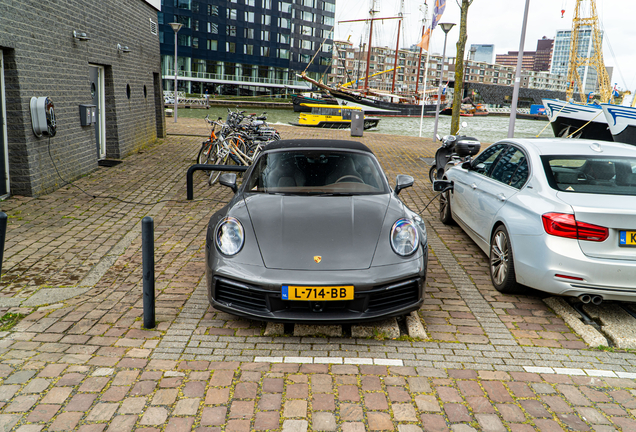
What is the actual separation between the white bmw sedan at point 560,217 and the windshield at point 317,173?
4.24 feet

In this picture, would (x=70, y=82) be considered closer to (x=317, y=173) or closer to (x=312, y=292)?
(x=317, y=173)

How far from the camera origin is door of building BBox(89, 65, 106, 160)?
37.6ft

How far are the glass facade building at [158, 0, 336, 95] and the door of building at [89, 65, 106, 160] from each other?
187 feet

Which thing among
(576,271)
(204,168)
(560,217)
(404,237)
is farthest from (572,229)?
(204,168)

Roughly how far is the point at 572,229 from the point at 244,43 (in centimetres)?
7519

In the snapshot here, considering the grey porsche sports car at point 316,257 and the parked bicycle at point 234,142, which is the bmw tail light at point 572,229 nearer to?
the grey porsche sports car at point 316,257

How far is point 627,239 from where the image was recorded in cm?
394

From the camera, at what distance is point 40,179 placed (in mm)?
8281

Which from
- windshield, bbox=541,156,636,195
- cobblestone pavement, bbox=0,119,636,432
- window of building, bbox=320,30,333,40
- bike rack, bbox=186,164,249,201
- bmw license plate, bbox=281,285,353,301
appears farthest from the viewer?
window of building, bbox=320,30,333,40

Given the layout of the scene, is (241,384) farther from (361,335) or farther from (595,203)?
(595,203)

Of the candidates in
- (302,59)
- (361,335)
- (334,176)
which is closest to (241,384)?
(361,335)

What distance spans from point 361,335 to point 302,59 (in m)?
82.7

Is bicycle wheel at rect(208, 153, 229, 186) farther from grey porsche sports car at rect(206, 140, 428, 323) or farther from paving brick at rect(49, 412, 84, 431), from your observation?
paving brick at rect(49, 412, 84, 431)

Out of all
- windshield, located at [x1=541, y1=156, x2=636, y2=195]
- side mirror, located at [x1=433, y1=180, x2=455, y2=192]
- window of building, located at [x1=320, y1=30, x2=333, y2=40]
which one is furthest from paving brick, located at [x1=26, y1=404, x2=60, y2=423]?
window of building, located at [x1=320, y1=30, x2=333, y2=40]
